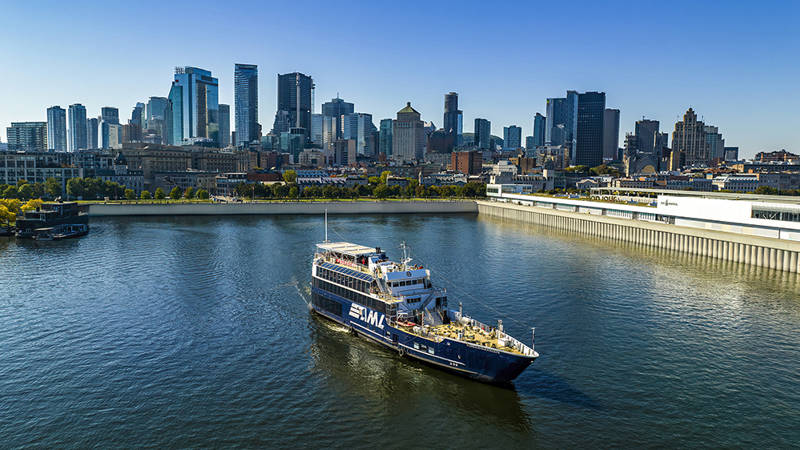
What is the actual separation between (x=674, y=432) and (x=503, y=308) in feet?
86.7

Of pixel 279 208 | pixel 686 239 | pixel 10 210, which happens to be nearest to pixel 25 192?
pixel 10 210

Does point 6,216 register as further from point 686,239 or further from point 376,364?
point 686,239

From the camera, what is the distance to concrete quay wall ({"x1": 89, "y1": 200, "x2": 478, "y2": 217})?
526 feet

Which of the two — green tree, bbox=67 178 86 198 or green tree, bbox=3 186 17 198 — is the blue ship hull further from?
green tree, bbox=3 186 17 198

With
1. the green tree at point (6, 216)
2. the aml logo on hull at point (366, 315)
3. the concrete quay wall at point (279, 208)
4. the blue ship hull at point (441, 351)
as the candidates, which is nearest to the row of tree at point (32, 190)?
the concrete quay wall at point (279, 208)

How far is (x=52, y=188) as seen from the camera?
18388cm

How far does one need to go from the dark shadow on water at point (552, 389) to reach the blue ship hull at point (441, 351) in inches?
79.8

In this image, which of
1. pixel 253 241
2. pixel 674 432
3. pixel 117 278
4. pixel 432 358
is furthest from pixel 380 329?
pixel 253 241

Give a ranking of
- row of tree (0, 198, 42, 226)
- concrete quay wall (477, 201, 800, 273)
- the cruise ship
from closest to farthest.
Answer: the cruise ship, concrete quay wall (477, 201, 800, 273), row of tree (0, 198, 42, 226)

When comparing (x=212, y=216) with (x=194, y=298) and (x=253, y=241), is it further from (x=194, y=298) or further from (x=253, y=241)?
(x=194, y=298)

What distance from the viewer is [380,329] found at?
152 feet

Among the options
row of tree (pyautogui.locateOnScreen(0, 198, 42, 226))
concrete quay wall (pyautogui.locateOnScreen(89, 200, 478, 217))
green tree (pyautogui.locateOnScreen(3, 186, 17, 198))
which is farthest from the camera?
green tree (pyautogui.locateOnScreen(3, 186, 17, 198))

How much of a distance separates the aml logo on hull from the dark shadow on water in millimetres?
12927

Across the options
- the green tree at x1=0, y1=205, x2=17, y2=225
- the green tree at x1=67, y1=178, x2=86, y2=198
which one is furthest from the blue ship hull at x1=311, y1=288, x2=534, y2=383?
the green tree at x1=67, y1=178, x2=86, y2=198
